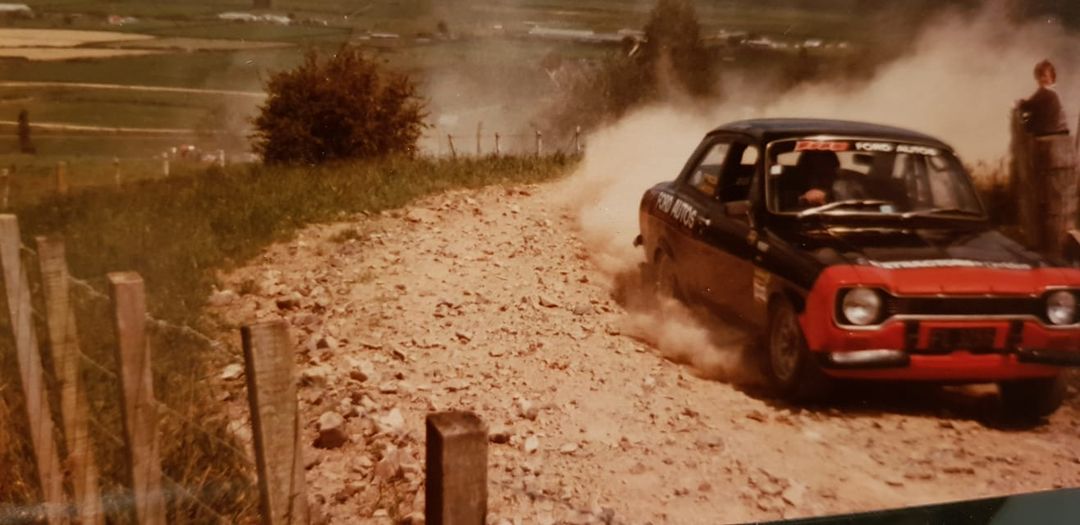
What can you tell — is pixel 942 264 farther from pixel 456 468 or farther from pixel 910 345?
pixel 456 468

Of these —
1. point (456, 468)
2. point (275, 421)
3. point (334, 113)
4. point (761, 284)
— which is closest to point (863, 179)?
point (761, 284)

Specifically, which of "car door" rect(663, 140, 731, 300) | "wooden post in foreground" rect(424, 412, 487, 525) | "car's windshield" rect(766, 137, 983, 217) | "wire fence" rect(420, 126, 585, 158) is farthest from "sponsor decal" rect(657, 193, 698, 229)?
"wooden post in foreground" rect(424, 412, 487, 525)

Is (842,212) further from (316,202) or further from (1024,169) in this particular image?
(316,202)

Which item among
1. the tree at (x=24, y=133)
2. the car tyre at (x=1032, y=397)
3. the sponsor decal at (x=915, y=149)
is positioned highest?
the tree at (x=24, y=133)

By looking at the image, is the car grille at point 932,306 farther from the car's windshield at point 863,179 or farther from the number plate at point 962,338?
the car's windshield at point 863,179

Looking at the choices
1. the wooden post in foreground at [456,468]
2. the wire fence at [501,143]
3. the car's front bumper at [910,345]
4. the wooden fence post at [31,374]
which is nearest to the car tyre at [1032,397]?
the car's front bumper at [910,345]
